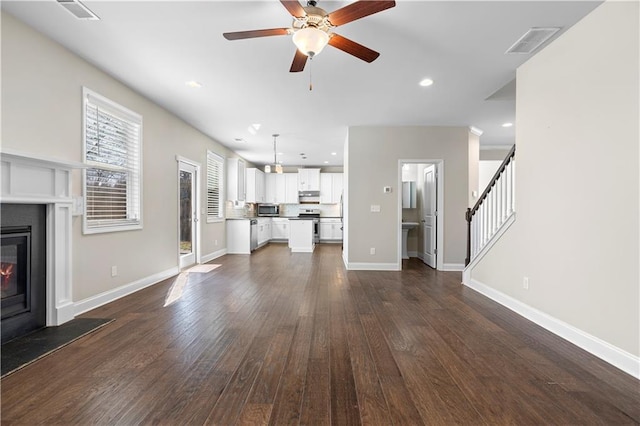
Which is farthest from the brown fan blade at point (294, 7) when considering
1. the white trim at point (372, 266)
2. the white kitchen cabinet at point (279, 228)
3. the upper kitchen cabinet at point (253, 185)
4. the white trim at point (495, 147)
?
the white kitchen cabinet at point (279, 228)

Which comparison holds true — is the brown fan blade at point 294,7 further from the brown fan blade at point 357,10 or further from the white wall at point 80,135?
the white wall at point 80,135

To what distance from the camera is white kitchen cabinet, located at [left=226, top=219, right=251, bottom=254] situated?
752 cm

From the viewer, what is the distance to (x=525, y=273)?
10.1 ft

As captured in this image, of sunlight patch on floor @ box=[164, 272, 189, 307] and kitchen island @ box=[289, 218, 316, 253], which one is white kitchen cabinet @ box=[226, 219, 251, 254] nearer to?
kitchen island @ box=[289, 218, 316, 253]

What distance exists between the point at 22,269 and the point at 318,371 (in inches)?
108

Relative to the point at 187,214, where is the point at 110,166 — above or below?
above

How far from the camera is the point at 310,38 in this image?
2049 mm

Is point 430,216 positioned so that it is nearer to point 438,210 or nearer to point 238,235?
point 438,210

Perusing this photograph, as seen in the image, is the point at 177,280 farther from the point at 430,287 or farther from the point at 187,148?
the point at 430,287

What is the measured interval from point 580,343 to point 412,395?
5.68ft

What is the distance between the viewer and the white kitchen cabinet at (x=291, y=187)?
33.0 ft

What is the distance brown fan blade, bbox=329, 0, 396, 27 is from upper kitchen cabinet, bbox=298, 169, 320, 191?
25.9 feet

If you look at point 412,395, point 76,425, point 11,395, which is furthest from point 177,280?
point 412,395

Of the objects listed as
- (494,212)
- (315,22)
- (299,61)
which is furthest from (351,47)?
(494,212)
